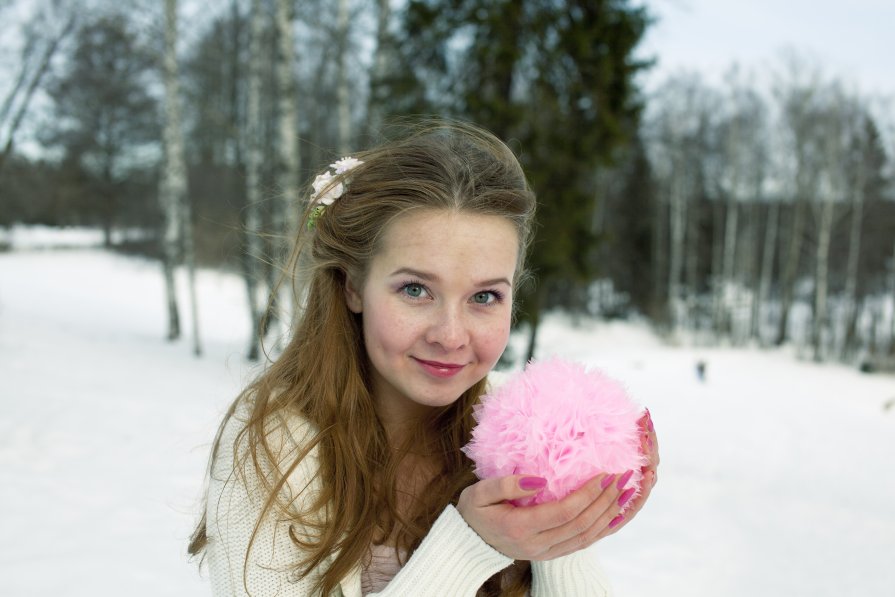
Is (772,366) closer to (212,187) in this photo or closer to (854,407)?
(854,407)

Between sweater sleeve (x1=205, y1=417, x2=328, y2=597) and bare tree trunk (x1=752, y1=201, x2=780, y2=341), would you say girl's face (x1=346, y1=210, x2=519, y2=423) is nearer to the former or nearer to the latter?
sweater sleeve (x1=205, y1=417, x2=328, y2=597)

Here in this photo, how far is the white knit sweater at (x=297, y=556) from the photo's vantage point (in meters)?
1.39

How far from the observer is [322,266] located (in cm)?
176

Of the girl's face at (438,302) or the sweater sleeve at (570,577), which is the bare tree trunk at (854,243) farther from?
the girl's face at (438,302)

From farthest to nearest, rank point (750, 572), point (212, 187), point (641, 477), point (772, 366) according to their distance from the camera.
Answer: point (212, 187), point (772, 366), point (750, 572), point (641, 477)

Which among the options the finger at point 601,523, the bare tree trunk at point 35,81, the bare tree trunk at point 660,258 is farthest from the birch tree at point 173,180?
the bare tree trunk at point 660,258

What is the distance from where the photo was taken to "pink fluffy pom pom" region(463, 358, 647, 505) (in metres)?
1.28

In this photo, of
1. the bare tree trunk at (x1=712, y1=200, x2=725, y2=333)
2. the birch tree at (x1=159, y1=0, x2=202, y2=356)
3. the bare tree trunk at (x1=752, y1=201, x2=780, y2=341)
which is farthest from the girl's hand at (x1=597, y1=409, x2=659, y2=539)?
the bare tree trunk at (x1=752, y1=201, x2=780, y2=341)

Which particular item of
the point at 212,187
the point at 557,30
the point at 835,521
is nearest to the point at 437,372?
the point at 835,521

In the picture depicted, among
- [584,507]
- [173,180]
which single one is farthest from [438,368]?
[173,180]

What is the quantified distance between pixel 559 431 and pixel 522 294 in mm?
8088

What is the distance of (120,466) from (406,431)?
397 cm

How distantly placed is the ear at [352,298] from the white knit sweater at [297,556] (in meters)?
0.33

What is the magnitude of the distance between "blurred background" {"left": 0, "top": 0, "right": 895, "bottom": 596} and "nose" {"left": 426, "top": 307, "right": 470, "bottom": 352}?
1.92 feet
